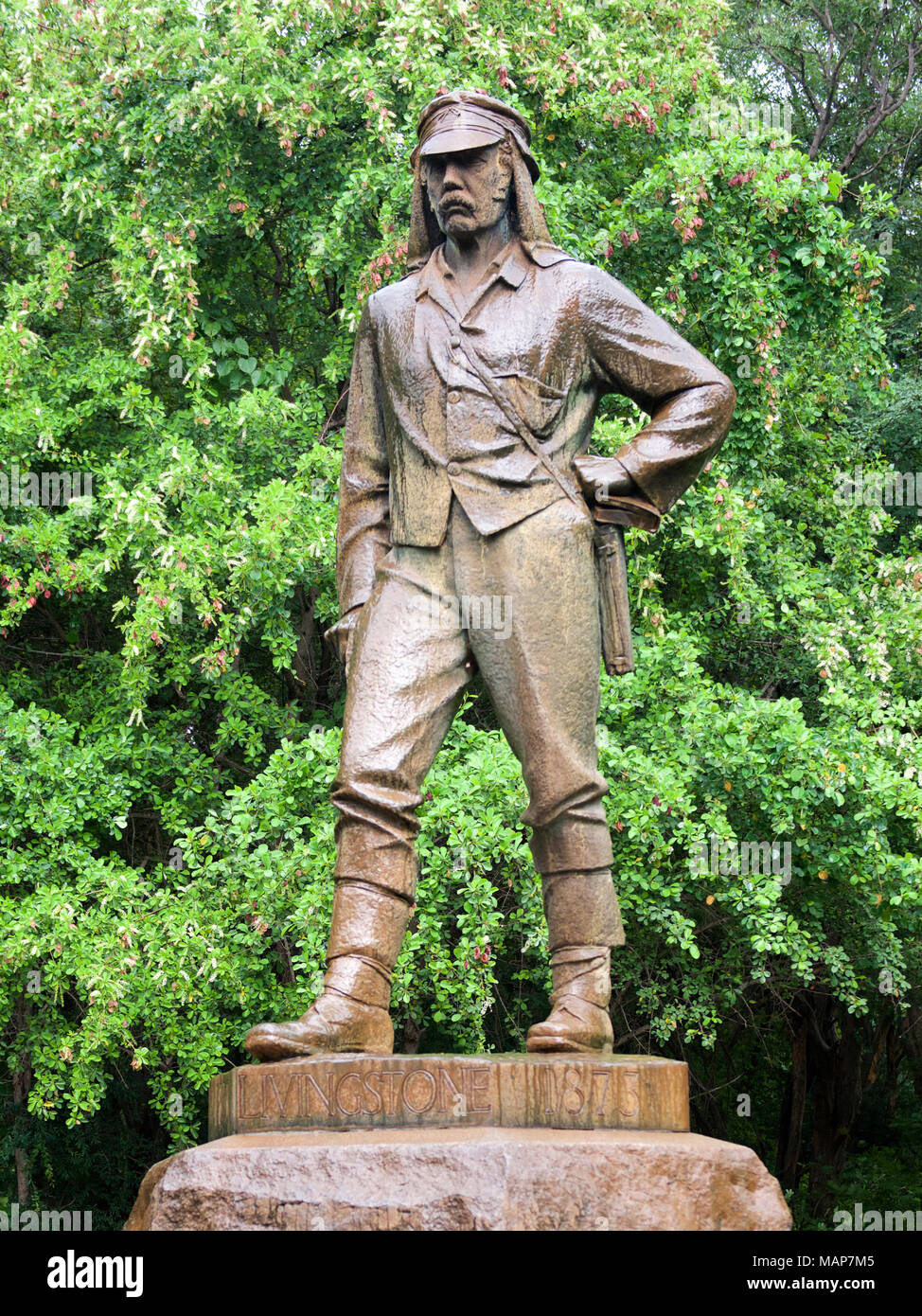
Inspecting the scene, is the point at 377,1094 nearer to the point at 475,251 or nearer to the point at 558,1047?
the point at 558,1047

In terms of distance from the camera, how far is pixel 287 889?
9844mm

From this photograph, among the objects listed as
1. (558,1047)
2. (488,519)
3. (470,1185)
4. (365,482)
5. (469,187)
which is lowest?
(470,1185)

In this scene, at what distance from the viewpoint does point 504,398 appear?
16.3 feet

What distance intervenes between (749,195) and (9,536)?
201 inches

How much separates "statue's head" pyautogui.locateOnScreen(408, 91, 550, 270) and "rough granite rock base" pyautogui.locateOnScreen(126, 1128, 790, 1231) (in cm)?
257

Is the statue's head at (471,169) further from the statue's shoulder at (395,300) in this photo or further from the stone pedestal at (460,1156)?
the stone pedestal at (460,1156)

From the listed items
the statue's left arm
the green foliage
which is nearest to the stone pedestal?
the statue's left arm

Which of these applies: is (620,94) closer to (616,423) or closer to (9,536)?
(616,423)

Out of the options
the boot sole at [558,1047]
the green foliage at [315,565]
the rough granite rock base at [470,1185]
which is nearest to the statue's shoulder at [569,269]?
the boot sole at [558,1047]

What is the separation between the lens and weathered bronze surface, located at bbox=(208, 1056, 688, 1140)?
4297 mm

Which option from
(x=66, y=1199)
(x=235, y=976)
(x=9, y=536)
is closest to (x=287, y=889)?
(x=235, y=976)

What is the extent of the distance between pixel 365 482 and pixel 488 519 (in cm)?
57

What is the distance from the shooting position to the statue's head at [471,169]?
511 centimetres

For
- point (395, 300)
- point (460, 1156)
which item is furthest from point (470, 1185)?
point (395, 300)
